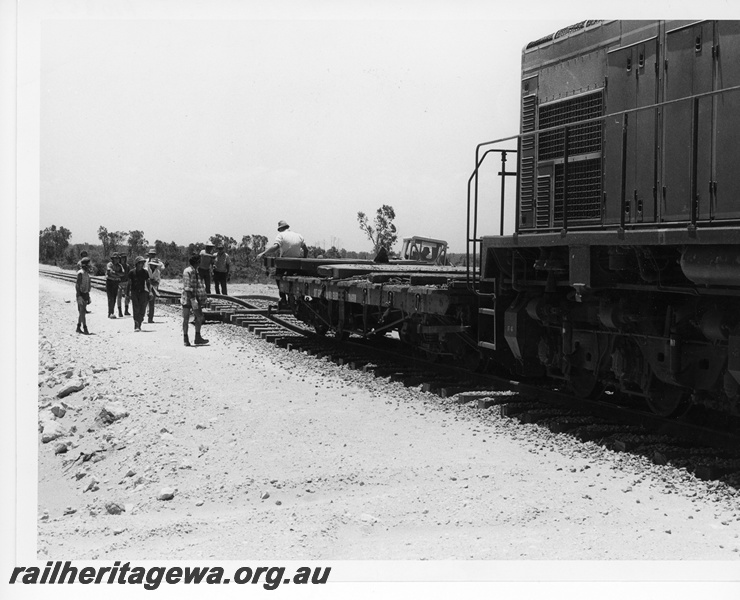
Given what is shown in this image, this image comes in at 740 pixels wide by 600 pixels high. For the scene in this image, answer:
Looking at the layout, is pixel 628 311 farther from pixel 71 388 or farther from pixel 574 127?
pixel 71 388

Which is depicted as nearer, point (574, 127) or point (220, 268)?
point (574, 127)

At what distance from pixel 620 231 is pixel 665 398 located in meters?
1.63

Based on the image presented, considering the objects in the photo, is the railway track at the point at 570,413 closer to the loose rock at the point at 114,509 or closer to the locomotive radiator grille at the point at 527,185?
the locomotive radiator grille at the point at 527,185

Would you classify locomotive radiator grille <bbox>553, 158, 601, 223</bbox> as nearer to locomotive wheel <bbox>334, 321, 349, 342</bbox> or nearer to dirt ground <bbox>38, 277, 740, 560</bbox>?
dirt ground <bbox>38, 277, 740, 560</bbox>

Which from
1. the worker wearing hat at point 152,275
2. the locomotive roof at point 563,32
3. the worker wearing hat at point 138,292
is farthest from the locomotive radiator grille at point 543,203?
the worker wearing hat at point 152,275

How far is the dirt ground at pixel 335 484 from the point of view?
5.41 meters

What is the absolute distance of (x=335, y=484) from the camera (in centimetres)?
660

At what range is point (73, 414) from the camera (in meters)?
10.1

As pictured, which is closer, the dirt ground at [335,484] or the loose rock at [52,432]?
the dirt ground at [335,484]

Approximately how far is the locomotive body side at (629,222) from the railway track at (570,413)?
0.79 ft

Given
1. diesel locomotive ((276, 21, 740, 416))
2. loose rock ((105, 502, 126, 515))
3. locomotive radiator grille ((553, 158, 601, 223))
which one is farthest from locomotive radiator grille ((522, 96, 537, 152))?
loose rock ((105, 502, 126, 515))

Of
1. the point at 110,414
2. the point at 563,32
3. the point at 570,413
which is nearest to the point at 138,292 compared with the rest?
the point at 110,414

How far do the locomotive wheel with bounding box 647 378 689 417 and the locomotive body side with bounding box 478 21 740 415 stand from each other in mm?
12
